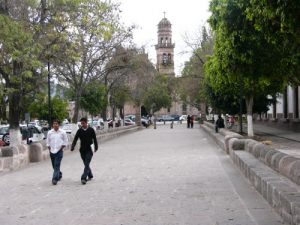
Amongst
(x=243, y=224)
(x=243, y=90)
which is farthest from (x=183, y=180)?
(x=243, y=90)

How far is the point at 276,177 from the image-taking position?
397 inches

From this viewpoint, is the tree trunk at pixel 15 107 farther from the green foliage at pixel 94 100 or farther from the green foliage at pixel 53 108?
the green foliage at pixel 94 100

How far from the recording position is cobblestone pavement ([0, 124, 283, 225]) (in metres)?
8.73

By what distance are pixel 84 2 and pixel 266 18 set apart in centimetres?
1276

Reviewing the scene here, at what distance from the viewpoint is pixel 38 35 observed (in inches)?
842

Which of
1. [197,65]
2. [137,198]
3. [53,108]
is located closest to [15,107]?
[137,198]

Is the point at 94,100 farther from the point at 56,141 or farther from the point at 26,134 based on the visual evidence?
the point at 56,141

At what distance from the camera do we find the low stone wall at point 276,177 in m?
7.71

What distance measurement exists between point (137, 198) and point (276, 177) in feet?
8.89

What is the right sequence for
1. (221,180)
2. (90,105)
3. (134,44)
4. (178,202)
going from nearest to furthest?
(178,202) → (221,180) → (134,44) → (90,105)

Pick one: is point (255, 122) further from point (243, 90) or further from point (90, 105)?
point (243, 90)

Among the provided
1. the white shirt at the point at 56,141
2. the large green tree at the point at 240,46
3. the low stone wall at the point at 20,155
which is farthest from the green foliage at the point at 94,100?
the white shirt at the point at 56,141

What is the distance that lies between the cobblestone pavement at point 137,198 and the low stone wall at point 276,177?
0.79 feet

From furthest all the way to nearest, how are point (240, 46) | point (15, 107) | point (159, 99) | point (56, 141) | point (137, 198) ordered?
point (159, 99)
point (15, 107)
point (240, 46)
point (56, 141)
point (137, 198)
